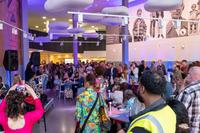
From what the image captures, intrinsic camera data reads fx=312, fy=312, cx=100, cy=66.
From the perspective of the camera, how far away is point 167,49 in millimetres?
14969

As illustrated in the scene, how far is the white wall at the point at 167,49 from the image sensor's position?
12820mm

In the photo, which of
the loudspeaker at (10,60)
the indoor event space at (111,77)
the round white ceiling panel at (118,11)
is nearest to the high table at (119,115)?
the indoor event space at (111,77)

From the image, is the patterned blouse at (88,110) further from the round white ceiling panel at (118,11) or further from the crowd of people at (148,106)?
the round white ceiling panel at (118,11)

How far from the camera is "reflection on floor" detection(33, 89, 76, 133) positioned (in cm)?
756

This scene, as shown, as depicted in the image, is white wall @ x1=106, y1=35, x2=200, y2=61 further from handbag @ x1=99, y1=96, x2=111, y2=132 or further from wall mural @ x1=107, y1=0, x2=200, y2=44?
handbag @ x1=99, y1=96, x2=111, y2=132

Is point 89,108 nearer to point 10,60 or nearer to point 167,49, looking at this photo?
point 10,60

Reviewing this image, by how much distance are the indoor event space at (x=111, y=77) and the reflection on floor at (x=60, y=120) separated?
0.9 inches

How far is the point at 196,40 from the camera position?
1259cm

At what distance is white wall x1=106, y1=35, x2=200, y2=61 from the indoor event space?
0.04 meters

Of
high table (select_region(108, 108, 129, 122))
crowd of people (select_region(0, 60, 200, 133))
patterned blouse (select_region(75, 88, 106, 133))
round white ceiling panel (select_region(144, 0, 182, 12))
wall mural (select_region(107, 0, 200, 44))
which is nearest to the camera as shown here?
crowd of people (select_region(0, 60, 200, 133))

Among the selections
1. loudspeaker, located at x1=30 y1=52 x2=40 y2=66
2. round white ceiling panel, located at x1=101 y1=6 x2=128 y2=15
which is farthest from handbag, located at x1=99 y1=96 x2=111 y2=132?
loudspeaker, located at x1=30 y1=52 x2=40 y2=66

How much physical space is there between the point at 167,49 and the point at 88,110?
11.6m

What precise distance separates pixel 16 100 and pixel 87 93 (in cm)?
114

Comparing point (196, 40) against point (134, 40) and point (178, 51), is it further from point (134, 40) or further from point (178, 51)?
point (134, 40)
